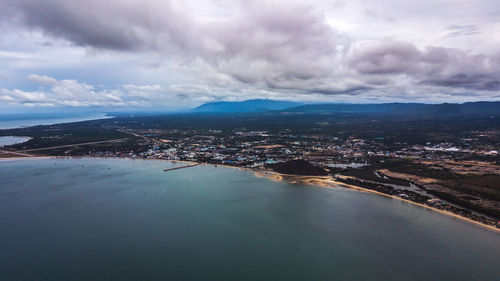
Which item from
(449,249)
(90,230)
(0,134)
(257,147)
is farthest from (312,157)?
(0,134)

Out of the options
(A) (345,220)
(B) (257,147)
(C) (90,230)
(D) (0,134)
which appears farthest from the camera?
(D) (0,134)

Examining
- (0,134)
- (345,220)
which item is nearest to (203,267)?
(345,220)

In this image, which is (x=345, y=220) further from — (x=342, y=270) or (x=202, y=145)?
(x=202, y=145)

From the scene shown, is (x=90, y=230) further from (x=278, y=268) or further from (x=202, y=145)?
(x=202, y=145)

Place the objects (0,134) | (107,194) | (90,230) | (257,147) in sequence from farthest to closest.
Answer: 1. (0,134)
2. (257,147)
3. (107,194)
4. (90,230)

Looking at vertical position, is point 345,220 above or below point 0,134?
below

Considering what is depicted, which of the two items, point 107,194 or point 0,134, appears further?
point 0,134
